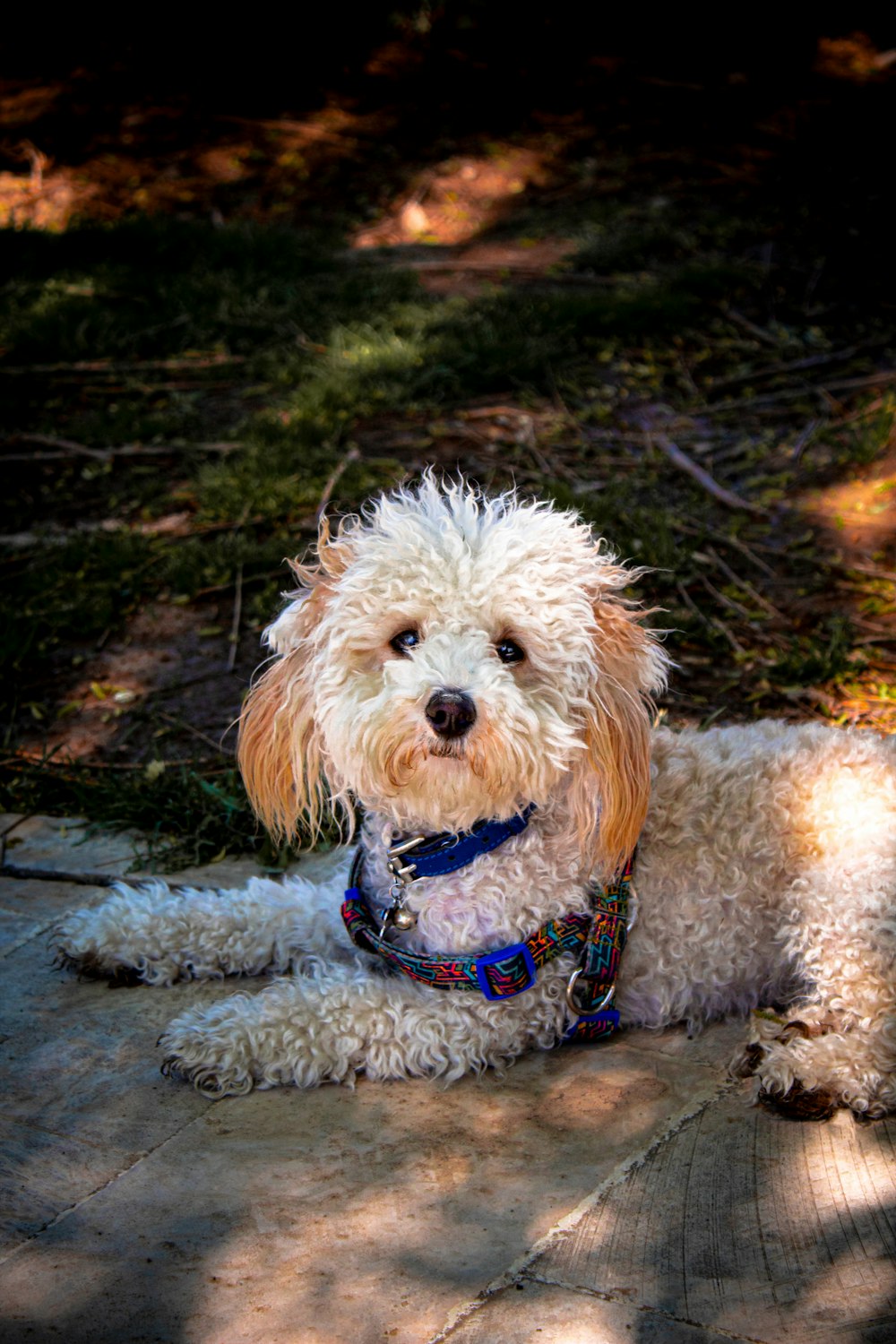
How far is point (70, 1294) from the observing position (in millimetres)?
1810

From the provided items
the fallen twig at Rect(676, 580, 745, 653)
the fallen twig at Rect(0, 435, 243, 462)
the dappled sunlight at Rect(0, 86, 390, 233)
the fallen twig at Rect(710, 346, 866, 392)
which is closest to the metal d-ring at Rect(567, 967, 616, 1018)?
the fallen twig at Rect(676, 580, 745, 653)

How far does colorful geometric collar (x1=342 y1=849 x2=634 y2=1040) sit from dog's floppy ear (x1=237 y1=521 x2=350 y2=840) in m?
0.35

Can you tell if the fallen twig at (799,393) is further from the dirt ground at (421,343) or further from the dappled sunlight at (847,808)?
the dappled sunlight at (847,808)

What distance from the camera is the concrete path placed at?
1.78 meters

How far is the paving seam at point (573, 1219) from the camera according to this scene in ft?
5.90

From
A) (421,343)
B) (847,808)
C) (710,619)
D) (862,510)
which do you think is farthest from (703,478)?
(847,808)

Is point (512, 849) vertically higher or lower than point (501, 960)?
higher

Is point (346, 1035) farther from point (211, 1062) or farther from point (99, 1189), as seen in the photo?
point (99, 1189)

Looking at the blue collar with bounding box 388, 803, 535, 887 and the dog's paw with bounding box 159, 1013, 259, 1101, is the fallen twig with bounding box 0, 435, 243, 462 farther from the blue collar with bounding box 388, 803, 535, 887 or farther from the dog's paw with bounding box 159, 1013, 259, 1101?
the dog's paw with bounding box 159, 1013, 259, 1101

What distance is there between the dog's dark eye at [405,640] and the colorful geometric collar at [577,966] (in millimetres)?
618

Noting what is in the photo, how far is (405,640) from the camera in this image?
2.43 m

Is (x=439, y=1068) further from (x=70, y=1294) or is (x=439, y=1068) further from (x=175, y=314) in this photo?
(x=175, y=314)

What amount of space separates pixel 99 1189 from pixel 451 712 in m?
1.02

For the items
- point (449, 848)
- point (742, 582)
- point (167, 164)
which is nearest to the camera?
point (449, 848)
